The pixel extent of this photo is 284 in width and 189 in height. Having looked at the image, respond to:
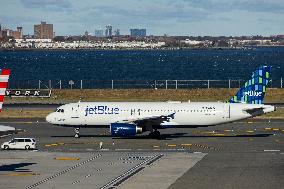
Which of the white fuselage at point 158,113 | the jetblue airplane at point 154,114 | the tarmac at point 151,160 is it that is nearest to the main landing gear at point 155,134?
the jetblue airplane at point 154,114

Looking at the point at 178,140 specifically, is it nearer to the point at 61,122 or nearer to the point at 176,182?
the point at 61,122

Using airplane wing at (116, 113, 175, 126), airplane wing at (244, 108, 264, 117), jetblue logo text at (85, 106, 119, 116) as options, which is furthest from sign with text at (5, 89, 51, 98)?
airplane wing at (244, 108, 264, 117)

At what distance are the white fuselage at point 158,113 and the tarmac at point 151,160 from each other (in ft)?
6.46

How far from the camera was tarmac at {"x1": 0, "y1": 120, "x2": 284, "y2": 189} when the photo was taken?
200 ft

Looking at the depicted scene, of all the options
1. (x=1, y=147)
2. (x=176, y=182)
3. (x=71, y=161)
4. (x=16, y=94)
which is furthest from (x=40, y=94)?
(x=176, y=182)

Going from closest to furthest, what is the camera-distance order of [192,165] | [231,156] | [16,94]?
[192,165]
[231,156]
[16,94]

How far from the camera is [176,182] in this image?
60.8 m

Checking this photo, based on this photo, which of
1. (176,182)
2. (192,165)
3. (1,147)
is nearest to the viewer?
(176,182)

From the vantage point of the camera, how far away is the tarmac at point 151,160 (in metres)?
61.0

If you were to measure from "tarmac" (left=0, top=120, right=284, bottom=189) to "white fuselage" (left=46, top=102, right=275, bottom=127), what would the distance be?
A: 197 cm

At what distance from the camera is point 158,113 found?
3479 inches

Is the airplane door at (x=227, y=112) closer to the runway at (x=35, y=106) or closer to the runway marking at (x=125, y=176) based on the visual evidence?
the runway marking at (x=125, y=176)

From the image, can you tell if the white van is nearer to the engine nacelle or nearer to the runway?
the engine nacelle

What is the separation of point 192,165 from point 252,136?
76.0ft
